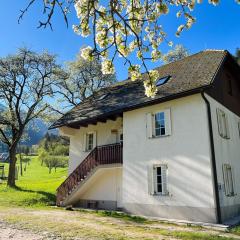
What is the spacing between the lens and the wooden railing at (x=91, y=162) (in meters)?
17.3

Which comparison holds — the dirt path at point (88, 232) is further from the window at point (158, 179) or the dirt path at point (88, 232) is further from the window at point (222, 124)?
the window at point (222, 124)

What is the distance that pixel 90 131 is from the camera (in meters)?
20.5

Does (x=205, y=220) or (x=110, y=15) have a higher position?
(x=110, y=15)

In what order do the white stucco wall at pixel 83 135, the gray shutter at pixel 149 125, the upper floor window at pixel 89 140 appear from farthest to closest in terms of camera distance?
the upper floor window at pixel 89 140 → the white stucco wall at pixel 83 135 → the gray shutter at pixel 149 125

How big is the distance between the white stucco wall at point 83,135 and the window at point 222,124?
248 inches

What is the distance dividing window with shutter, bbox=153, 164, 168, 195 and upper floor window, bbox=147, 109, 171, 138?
172cm

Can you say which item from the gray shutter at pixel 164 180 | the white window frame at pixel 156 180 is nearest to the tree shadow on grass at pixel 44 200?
the white window frame at pixel 156 180

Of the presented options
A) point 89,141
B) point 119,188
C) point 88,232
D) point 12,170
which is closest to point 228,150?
point 119,188

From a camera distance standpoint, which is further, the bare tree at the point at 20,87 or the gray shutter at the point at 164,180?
the bare tree at the point at 20,87

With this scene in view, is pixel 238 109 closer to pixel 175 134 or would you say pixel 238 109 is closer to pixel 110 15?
pixel 175 134

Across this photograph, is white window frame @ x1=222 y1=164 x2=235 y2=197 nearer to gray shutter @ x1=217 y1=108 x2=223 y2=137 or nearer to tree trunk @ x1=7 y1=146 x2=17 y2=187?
gray shutter @ x1=217 y1=108 x2=223 y2=137

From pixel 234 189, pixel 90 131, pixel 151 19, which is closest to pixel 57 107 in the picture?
pixel 90 131

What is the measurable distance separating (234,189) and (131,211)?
5474 millimetres

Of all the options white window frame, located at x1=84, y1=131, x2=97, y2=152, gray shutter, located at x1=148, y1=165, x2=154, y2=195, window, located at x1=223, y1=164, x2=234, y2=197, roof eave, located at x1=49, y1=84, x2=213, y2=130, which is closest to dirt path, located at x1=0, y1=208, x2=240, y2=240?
gray shutter, located at x1=148, y1=165, x2=154, y2=195
